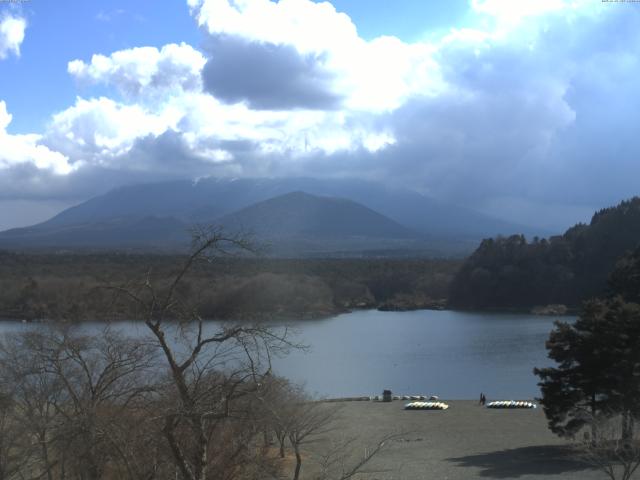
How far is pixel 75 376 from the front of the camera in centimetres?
879

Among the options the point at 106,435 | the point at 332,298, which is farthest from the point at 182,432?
the point at 332,298

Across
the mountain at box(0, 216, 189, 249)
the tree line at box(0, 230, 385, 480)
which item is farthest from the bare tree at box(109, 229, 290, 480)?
the mountain at box(0, 216, 189, 249)

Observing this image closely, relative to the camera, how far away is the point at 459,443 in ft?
61.8

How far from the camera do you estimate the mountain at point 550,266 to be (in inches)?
2557

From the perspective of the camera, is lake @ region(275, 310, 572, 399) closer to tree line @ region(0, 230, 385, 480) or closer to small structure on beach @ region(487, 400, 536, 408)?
small structure on beach @ region(487, 400, 536, 408)

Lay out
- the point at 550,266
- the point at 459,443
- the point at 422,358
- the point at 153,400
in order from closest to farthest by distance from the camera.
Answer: the point at 153,400 → the point at 459,443 → the point at 422,358 → the point at 550,266

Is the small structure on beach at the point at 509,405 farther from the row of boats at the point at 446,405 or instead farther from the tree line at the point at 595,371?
the tree line at the point at 595,371

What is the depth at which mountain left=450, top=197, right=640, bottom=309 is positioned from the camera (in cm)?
6494

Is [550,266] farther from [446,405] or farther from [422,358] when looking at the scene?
[446,405]

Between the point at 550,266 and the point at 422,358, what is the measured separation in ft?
109

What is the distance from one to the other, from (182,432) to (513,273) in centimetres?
6354

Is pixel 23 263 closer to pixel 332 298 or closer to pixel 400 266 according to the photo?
pixel 332 298

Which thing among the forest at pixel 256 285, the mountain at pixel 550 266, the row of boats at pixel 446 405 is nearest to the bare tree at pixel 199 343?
the forest at pixel 256 285

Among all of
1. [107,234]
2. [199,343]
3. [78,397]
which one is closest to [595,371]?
[78,397]
